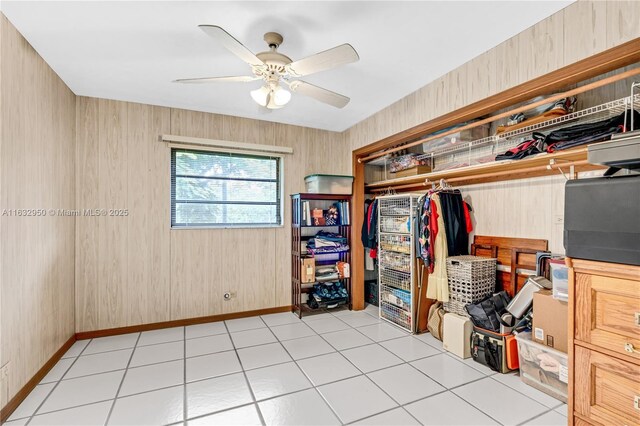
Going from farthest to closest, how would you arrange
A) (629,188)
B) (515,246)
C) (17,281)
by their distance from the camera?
1. (515,246)
2. (17,281)
3. (629,188)

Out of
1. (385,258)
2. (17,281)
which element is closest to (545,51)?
(385,258)

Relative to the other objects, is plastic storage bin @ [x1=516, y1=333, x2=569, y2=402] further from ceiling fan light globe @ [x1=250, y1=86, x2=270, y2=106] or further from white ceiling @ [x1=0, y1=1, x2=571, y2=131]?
ceiling fan light globe @ [x1=250, y1=86, x2=270, y2=106]

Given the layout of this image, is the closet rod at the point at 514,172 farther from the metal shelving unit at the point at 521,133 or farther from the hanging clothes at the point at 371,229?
the hanging clothes at the point at 371,229

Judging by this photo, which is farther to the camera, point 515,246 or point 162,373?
point 515,246

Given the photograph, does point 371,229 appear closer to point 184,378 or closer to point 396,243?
point 396,243

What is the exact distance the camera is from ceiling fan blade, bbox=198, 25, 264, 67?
1.57 meters

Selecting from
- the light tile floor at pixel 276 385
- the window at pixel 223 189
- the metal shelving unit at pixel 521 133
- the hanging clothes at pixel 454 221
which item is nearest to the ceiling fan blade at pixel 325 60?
the metal shelving unit at pixel 521 133

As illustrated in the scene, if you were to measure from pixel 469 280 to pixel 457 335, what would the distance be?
521 millimetres

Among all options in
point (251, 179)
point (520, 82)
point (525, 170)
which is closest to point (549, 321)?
point (525, 170)

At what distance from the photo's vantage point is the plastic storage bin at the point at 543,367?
6.82 feet

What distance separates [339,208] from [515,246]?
217 cm

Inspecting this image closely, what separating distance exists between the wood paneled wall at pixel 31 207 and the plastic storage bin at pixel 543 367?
3634 millimetres

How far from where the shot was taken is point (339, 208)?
4.30 meters

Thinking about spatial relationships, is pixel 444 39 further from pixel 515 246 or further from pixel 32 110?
pixel 32 110
